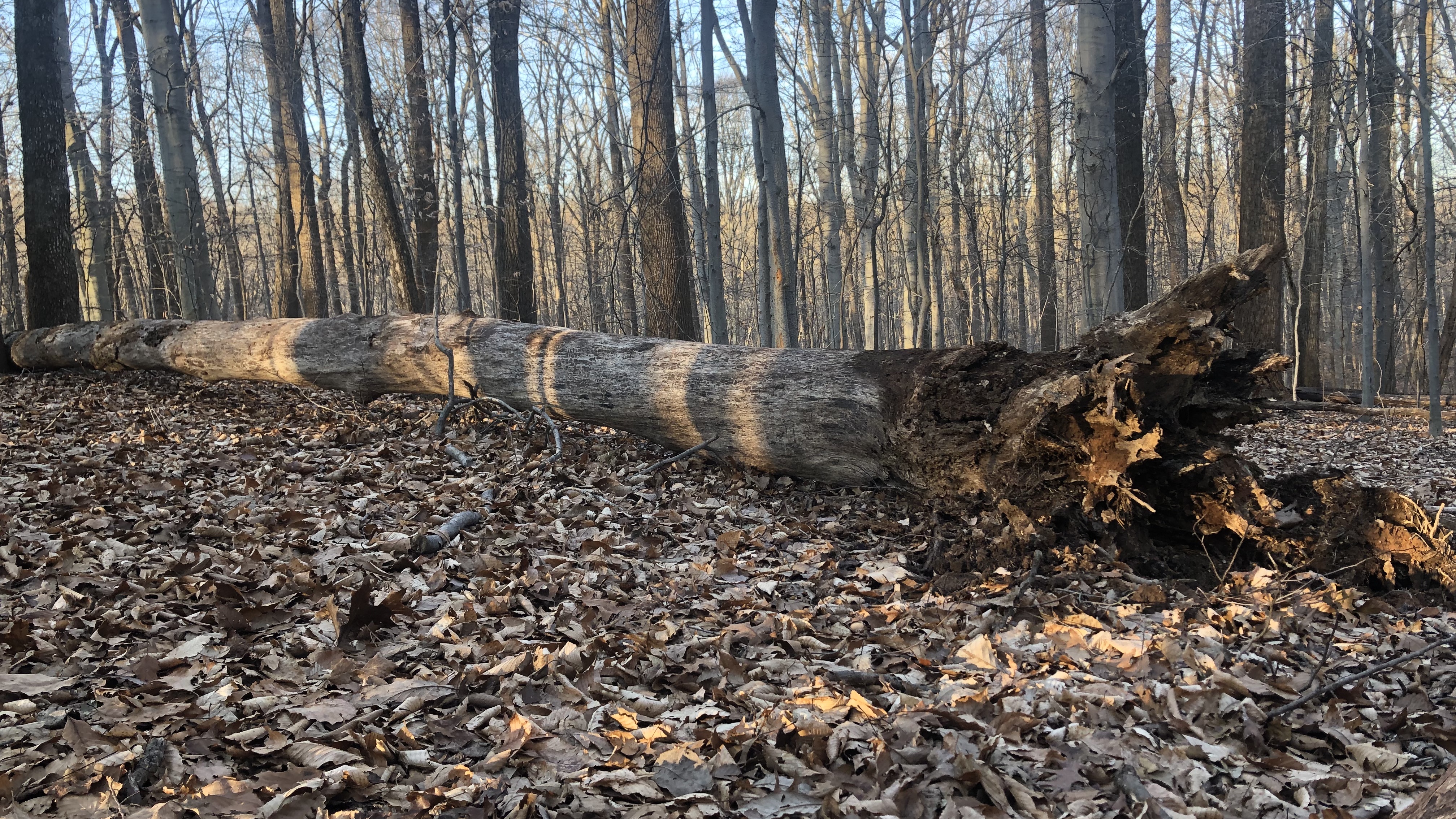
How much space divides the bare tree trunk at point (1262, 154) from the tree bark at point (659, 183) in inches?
251

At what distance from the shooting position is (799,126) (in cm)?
1958

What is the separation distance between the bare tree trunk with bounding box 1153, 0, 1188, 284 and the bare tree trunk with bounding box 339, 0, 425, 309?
11.1 m

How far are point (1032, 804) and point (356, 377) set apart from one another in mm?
6836

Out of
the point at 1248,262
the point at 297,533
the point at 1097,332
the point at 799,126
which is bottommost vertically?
the point at 297,533

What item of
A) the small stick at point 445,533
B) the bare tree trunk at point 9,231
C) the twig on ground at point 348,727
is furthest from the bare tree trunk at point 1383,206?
the bare tree trunk at point 9,231

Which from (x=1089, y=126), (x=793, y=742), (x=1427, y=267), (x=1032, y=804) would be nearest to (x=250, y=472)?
(x=793, y=742)

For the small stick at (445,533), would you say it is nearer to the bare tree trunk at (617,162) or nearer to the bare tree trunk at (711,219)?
the bare tree trunk at (711,219)

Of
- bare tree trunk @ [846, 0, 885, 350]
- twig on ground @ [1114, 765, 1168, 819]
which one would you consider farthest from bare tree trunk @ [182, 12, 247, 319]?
twig on ground @ [1114, 765, 1168, 819]

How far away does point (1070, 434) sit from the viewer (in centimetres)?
394

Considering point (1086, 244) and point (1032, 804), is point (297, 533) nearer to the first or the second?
point (1032, 804)

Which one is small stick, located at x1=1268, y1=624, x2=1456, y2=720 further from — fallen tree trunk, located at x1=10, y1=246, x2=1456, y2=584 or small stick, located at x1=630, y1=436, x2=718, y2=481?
small stick, located at x1=630, y1=436, x2=718, y2=481

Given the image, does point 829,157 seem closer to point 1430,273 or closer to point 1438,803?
point 1430,273

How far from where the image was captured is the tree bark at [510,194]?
1037cm

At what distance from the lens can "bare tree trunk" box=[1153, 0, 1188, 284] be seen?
510 inches
